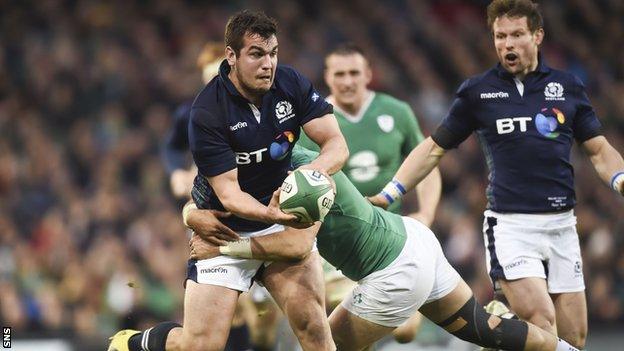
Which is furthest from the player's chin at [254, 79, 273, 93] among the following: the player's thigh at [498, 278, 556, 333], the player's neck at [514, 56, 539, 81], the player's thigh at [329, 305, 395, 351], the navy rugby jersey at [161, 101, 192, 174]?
the navy rugby jersey at [161, 101, 192, 174]

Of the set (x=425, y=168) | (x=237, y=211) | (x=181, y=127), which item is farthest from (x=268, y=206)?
(x=181, y=127)

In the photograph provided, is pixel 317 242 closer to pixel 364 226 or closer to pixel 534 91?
pixel 364 226

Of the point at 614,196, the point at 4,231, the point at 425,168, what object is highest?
the point at 425,168

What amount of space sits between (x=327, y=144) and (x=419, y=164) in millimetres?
1133

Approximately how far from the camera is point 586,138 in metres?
6.53

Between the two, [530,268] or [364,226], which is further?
[530,268]

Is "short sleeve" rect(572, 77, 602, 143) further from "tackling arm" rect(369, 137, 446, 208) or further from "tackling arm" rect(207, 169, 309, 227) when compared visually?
"tackling arm" rect(207, 169, 309, 227)

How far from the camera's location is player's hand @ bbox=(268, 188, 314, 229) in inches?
211

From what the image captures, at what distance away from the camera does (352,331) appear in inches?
235

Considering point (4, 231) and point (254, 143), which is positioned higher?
point (254, 143)

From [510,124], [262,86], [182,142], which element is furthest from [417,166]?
[182,142]

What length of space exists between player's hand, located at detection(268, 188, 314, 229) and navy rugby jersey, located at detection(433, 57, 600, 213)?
1569mm

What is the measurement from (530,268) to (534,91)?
1.00 metres

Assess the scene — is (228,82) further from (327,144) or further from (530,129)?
(530,129)
